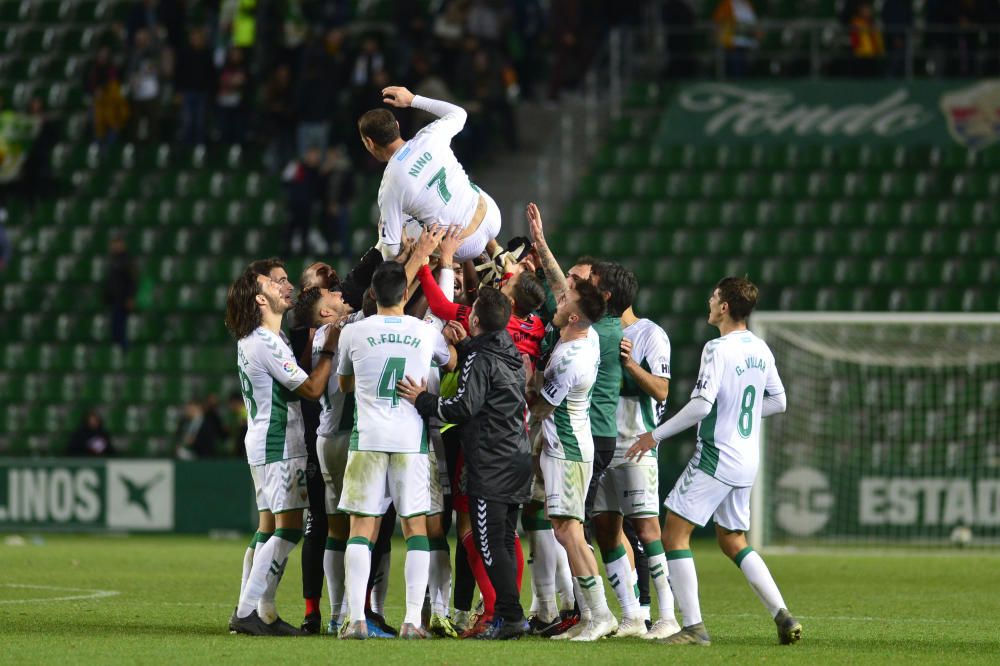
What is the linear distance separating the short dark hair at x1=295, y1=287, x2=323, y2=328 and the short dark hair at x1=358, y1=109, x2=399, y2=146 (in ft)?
3.49

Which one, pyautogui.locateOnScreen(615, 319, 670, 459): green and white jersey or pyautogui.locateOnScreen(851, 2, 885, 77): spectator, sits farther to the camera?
pyautogui.locateOnScreen(851, 2, 885, 77): spectator

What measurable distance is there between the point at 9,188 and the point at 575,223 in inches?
369

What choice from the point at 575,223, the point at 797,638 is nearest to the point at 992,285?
the point at 575,223

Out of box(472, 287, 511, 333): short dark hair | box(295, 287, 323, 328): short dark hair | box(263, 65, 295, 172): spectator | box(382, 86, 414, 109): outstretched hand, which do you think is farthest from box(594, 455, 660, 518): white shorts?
box(263, 65, 295, 172): spectator

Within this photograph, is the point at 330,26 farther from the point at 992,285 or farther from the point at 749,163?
the point at 992,285

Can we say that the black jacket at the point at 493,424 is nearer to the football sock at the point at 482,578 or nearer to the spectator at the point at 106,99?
the football sock at the point at 482,578

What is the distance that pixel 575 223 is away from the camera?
945 inches

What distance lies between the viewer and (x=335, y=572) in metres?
10.3

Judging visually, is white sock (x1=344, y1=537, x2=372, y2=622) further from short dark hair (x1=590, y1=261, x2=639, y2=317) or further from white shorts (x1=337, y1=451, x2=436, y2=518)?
short dark hair (x1=590, y1=261, x2=639, y2=317)

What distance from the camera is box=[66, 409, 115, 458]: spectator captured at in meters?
22.0

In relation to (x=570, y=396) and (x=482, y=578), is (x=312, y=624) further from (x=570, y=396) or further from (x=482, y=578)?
(x=570, y=396)

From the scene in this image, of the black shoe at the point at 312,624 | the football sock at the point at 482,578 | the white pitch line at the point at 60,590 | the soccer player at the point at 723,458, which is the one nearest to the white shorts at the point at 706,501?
the soccer player at the point at 723,458

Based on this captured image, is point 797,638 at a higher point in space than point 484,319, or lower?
lower

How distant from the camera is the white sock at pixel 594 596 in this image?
991 centimetres
